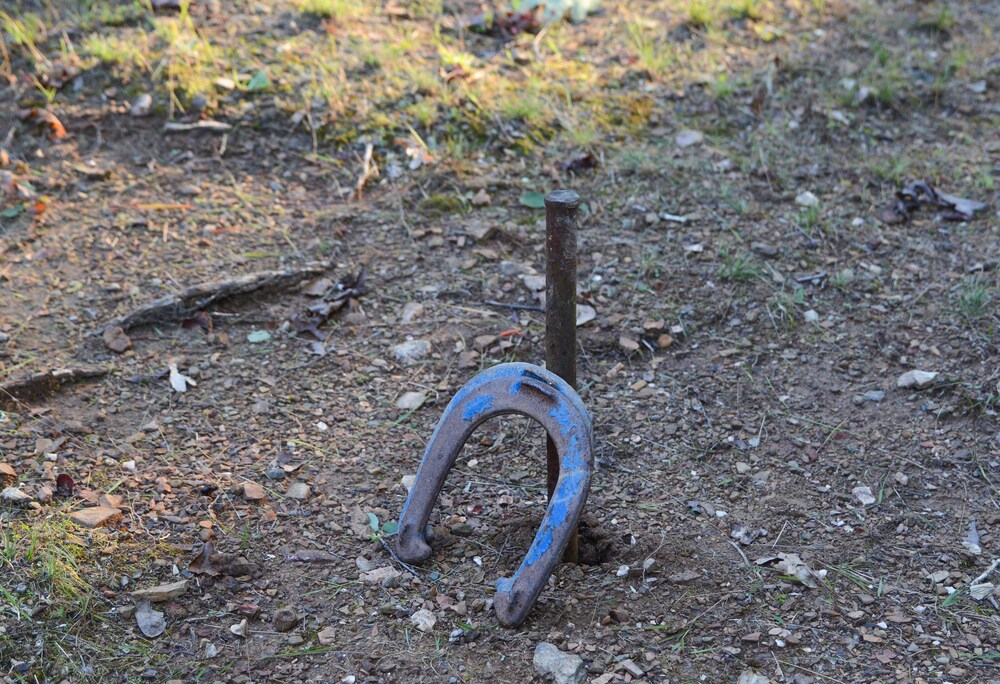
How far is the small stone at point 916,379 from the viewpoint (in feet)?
9.16

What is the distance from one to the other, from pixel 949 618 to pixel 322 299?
201 centimetres

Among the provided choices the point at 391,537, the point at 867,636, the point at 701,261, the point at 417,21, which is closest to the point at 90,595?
the point at 391,537

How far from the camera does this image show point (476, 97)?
3.86 m

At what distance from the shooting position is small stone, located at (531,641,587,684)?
203cm

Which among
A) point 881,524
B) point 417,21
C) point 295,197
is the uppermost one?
point 417,21

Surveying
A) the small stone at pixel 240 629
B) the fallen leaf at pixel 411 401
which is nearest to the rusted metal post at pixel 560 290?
the fallen leaf at pixel 411 401

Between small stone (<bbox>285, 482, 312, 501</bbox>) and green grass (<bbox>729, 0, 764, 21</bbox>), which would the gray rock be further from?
green grass (<bbox>729, 0, 764, 21</bbox>)

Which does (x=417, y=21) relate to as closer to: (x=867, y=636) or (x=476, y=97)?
(x=476, y=97)

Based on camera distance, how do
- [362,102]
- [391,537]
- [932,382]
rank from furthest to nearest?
[362,102] < [932,382] < [391,537]

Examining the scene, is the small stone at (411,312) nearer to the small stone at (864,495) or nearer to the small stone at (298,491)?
the small stone at (298,491)

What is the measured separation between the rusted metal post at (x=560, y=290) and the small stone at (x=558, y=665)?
27 centimetres

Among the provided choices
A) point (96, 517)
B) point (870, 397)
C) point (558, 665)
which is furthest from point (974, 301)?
point (96, 517)

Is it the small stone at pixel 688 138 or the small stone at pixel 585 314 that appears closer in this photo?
the small stone at pixel 585 314

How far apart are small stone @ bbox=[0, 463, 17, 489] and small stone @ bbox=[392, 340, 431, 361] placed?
3.58 feet
